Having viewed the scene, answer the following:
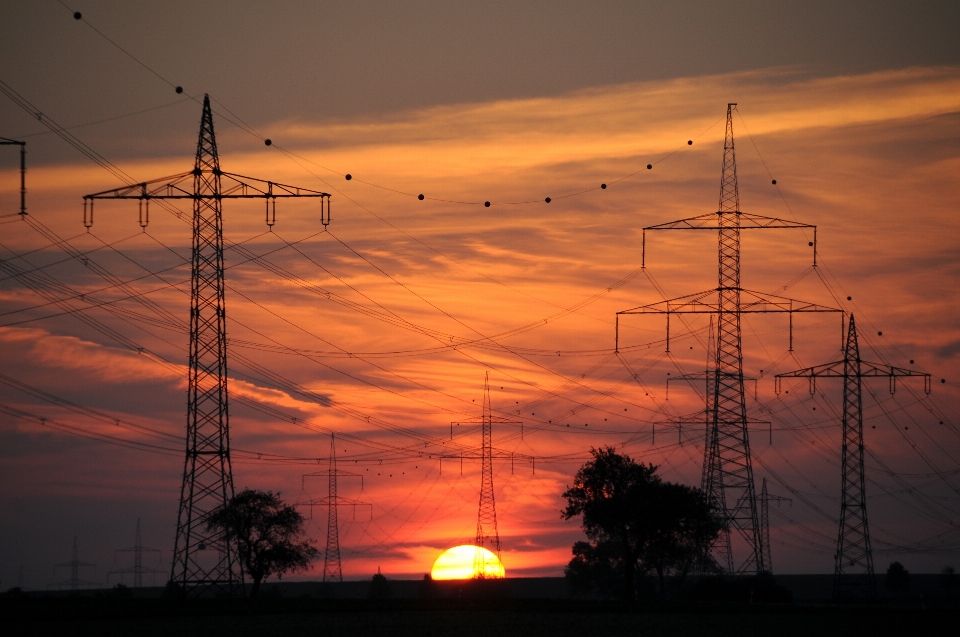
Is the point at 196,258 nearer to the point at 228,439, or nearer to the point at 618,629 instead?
the point at 228,439

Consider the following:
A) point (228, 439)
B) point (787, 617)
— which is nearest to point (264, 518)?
point (228, 439)

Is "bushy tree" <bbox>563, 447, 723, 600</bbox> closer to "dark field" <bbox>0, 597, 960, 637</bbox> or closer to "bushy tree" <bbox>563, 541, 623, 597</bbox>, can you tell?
"dark field" <bbox>0, 597, 960, 637</bbox>

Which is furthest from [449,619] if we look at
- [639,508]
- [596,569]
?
[596,569]

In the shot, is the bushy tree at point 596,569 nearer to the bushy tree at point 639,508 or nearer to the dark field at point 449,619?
the bushy tree at point 639,508

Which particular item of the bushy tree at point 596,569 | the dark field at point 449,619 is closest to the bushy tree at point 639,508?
the dark field at point 449,619

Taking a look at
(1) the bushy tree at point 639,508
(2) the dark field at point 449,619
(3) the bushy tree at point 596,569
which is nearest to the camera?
(2) the dark field at point 449,619

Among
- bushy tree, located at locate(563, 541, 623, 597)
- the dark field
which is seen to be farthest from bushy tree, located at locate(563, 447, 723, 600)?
bushy tree, located at locate(563, 541, 623, 597)

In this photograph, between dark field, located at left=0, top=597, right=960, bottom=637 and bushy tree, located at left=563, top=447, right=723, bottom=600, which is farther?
bushy tree, located at left=563, top=447, right=723, bottom=600

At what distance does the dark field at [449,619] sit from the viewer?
57719mm

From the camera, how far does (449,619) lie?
66375mm

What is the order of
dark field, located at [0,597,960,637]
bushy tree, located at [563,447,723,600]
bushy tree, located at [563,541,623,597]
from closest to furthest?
1. dark field, located at [0,597,960,637]
2. bushy tree, located at [563,447,723,600]
3. bushy tree, located at [563,541,623,597]

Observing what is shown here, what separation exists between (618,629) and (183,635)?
2053 centimetres

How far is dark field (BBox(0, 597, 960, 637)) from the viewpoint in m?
57.7

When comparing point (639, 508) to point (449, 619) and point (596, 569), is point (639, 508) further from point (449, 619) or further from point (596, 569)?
point (596, 569)
